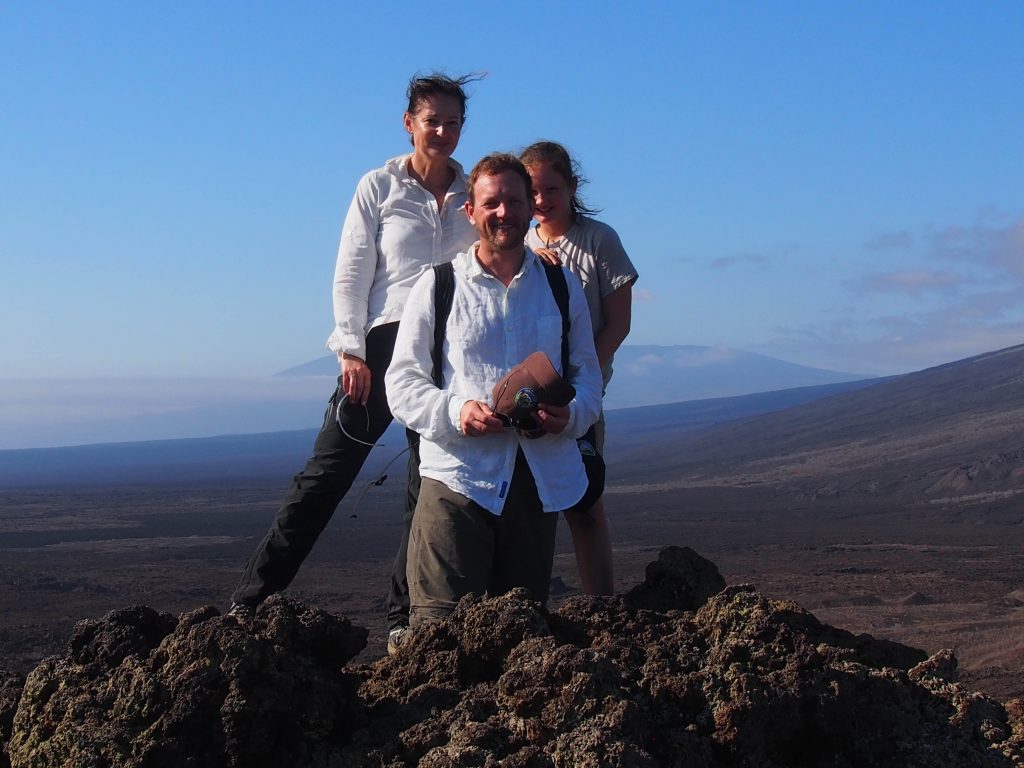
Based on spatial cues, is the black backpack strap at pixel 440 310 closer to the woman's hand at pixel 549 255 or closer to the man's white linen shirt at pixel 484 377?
the man's white linen shirt at pixel 484 377

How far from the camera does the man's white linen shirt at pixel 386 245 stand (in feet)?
13.2

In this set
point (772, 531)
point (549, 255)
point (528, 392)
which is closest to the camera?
point (528, 392)

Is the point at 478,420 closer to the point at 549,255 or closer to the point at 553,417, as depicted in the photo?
the point at 553,417

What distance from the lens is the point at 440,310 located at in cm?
354

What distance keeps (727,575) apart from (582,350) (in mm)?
10985

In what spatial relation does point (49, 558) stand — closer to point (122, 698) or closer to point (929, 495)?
point (929, 495)

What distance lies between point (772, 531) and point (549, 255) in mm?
16312

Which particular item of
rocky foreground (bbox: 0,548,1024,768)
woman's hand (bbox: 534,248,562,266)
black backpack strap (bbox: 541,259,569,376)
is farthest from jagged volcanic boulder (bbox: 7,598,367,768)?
woman's hand (bbox: 534,248,562,266)

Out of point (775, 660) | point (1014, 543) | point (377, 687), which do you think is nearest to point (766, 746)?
point (775, 660)

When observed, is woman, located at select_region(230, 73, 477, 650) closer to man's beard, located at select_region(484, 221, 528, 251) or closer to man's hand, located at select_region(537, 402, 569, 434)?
man's beard, located at select_region(484, 221, 528, 251)

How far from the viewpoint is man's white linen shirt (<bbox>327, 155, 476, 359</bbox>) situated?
4.04 metres

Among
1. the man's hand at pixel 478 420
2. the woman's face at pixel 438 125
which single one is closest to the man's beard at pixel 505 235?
the man's hand at pixel 478 420

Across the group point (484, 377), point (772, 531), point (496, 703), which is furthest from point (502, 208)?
point (772, 531)

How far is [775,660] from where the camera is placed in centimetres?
275
